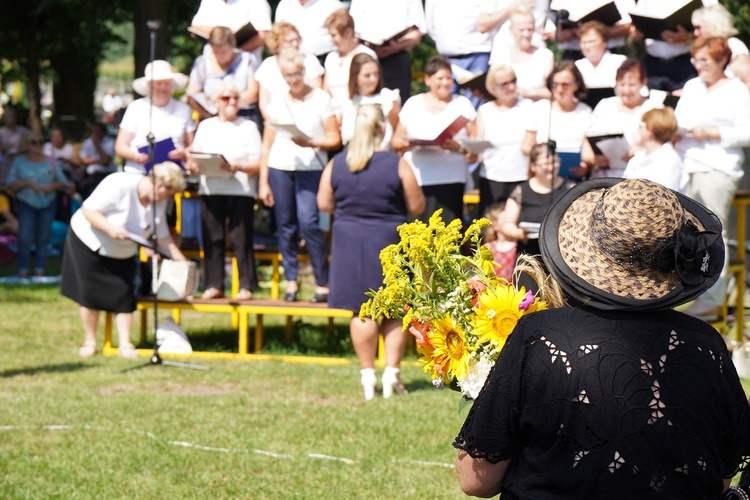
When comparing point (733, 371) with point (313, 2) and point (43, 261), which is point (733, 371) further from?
point (43, 261)

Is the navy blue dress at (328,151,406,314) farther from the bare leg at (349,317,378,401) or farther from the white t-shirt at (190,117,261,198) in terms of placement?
the white t-shirt at (190,117,261,198)

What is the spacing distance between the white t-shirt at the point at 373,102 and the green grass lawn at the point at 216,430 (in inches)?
76.0

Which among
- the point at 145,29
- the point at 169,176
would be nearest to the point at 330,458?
the point at 169,176

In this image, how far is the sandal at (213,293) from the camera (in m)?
10.2

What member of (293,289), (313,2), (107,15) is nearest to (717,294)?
(293,289)

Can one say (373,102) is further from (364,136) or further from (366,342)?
(366,342)

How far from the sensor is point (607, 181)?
303cm

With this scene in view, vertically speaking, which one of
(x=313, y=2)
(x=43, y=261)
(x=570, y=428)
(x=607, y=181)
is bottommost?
(x=43, y=261)

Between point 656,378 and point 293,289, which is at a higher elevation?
point 656,378

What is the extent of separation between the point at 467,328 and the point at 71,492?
3.34m

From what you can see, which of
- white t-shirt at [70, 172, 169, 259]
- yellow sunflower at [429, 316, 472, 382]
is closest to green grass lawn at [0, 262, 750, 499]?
white t-shirt at [70, 172, 169, 259]

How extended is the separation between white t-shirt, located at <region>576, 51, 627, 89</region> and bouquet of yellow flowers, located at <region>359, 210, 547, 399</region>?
6.70m

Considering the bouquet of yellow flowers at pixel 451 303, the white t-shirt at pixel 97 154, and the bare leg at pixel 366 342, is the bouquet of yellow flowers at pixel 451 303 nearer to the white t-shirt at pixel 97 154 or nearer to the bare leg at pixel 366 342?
the bare leg at pixel 366 342

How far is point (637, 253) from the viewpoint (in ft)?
9.18
